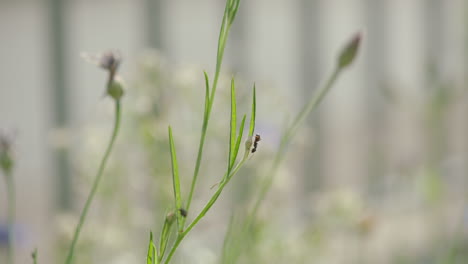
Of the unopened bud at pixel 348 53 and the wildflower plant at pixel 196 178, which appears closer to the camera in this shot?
the wildflower plant at pixel 196 178

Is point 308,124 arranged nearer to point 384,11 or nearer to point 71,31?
point 384,11

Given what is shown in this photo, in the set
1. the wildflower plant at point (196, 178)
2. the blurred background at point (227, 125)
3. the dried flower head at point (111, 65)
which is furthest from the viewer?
the blurred background at point (227, 125)

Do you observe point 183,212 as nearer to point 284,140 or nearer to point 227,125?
point 284,140

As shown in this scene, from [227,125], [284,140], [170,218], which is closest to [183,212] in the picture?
[170,218]

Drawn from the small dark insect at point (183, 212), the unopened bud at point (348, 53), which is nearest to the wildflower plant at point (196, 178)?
the small dark insect at point (183, 212)

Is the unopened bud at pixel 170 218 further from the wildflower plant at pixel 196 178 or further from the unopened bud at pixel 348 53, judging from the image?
the unopened bud at pixel 348 53

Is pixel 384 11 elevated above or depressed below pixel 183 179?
above

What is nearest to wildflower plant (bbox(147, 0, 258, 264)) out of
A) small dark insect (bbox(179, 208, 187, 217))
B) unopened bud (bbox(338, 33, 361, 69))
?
small dark insect (bbox(179, 208, 187, 217))

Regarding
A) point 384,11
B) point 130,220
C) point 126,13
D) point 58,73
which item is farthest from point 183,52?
point 130,220
